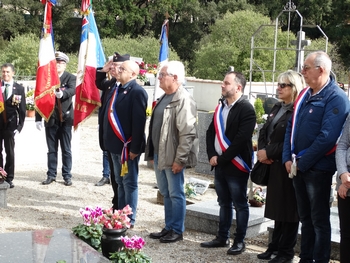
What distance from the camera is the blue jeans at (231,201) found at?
20.0 feet

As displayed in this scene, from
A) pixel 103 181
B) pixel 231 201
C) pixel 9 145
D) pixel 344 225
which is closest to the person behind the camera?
pixel 344 225

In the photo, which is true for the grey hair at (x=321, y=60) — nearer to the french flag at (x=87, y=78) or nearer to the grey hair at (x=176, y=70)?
the grey hair at (x=176, y=70)

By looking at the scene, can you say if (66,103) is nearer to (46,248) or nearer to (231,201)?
(231,201)

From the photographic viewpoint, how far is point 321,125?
516cm

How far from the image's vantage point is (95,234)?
17.2 feet

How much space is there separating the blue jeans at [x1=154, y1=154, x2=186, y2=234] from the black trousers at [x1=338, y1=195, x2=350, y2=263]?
76.9 inches

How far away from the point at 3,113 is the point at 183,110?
3.50m

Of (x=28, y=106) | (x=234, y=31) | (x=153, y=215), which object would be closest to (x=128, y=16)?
(x=234, y=31)

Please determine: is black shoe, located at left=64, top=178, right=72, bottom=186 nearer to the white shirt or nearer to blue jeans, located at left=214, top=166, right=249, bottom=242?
blue jeans, located at left=214, top=166, right=249, bottom=242

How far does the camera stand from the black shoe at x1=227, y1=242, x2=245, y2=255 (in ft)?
20.1

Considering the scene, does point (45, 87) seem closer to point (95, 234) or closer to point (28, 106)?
point (28, 106)

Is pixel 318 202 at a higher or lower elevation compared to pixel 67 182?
higher

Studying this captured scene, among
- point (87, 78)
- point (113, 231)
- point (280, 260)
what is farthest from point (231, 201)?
point (87, 78)

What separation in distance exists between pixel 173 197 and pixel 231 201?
63cm
